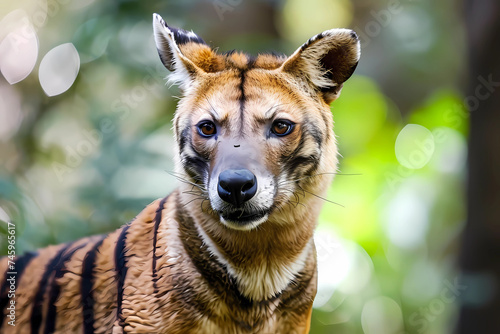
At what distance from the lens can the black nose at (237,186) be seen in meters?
2.45

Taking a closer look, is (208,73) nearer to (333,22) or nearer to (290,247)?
(290,247)

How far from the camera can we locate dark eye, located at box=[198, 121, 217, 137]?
2.75 m

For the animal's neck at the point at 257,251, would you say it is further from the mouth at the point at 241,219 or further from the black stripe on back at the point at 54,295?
the black stripe on back at the point at 54,295

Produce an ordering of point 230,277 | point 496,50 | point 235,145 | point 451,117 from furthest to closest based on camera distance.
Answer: point 451,117 < point 496,50 < point 230,277 < point 235,145

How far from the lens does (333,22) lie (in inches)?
327

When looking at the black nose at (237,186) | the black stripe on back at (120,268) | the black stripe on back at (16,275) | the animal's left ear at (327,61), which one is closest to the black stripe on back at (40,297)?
the black stripe on back at (16,275)

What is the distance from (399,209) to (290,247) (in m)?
4.99

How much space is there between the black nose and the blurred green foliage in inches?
63.8

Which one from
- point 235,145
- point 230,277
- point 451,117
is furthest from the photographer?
point 451,117

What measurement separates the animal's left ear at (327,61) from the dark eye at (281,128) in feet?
0.92

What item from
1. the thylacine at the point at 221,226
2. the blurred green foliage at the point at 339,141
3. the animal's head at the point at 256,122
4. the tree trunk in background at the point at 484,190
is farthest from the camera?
the blurred green foliage at the point at 339,141

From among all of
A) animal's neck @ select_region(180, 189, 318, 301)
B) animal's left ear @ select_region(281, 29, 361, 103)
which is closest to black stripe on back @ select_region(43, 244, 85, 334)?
animal's neck @ select_region(180, 189, 318, 301)

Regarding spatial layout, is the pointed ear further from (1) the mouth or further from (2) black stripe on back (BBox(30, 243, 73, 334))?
(2) black stripe on back (BBox(30, 243, 73, 334))

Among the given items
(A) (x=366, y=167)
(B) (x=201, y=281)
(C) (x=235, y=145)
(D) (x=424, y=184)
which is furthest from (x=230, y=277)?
(D) (x=424, y=184)
